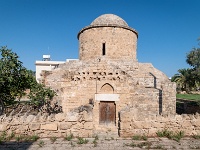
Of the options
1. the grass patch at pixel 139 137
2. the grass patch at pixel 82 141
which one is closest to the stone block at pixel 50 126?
the grass patch at pixel 82 141

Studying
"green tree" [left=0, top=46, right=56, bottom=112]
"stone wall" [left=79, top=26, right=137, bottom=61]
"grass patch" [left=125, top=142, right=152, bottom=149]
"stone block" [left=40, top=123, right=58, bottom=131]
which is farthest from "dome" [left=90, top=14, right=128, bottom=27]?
"grass patch" [left=125, top=142, right=152, bottom=149]

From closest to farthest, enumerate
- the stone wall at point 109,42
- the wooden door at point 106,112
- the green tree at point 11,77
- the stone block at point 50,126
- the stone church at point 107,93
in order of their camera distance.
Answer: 1. the stone block at point 50,126
2. the green tree at point 11,77
3. the stone church at point 107,93
4. the wooden door at point 106,112
5. the stone wall at point 109,42

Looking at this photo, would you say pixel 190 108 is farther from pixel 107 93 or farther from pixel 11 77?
pixel 11 77

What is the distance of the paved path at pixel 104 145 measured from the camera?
3.84 meters

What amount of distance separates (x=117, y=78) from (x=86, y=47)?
5839 mm

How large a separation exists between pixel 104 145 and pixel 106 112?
5090 mm

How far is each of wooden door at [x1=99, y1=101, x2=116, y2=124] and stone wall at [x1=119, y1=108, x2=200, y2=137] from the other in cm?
432

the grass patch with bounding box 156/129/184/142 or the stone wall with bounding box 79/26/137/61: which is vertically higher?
the stone wall with bounding box 79/26/137/61

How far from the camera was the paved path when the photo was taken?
384 cm

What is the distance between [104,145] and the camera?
404cm

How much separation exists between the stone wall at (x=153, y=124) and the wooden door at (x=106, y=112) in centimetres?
432

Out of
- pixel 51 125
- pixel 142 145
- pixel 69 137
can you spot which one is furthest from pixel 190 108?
pixel 51 125

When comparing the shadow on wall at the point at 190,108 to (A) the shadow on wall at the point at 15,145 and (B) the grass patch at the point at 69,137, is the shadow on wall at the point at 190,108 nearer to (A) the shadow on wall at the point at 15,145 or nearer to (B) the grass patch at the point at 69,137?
(B) the grass patch at the point at 69,137

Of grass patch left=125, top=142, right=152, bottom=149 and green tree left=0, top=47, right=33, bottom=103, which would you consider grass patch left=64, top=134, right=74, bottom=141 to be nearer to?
grass patch left=125, top=142, right=152, bottom=149
